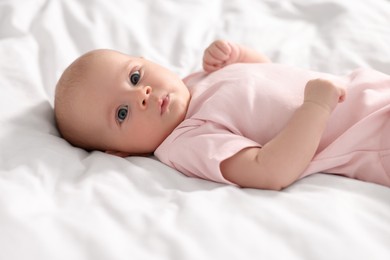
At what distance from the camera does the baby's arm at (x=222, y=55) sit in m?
1.41

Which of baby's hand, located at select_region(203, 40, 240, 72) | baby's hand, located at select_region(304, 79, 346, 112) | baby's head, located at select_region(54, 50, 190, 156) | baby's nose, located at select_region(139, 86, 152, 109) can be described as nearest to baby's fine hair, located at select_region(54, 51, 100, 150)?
baby's head, located at select_region(54, 50, 190, 156)

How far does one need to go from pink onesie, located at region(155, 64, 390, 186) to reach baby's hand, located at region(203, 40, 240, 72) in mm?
119

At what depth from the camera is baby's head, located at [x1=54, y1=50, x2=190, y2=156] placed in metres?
1.21

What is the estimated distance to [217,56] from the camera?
141cm

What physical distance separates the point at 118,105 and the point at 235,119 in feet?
0.81

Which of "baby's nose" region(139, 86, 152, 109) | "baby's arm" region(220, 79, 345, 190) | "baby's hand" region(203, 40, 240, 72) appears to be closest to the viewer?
"baby's arm" region(220, 79, 345, 190)

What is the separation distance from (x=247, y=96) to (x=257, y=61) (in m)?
0.30

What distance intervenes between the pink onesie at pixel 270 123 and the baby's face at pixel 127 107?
0.12 ft

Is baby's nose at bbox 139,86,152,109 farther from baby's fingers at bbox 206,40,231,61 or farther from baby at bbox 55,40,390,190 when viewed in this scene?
baby's fingers at bbox 206,40,231,61

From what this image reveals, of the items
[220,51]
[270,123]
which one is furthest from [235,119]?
[220,51]

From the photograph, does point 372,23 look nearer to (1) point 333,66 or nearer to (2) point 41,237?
(1) point 333,66

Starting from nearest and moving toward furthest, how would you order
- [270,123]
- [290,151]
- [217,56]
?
[290,151] < [270,123] < [217,56]

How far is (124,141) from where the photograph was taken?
1.23 metres

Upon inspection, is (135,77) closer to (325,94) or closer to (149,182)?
(149,182)
